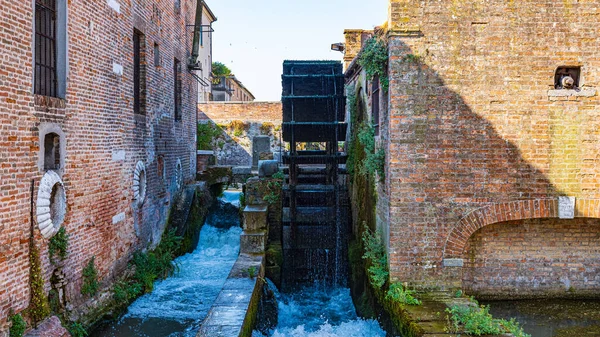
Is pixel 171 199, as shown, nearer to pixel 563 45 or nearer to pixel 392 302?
pixel 392 302

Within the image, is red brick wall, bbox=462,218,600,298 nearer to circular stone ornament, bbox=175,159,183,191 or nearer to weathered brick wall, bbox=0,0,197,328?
weathered brick wall, bbox=0,0,197,328

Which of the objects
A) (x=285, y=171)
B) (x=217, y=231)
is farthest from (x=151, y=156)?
(x=285, y=171)

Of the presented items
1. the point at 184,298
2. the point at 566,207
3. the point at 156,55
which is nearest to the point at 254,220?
the point at 184,298

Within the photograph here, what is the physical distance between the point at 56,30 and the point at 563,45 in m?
6.45

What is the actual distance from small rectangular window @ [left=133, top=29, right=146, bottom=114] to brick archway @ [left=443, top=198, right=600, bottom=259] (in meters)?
6.21

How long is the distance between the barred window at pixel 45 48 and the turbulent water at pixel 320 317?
4255 mm

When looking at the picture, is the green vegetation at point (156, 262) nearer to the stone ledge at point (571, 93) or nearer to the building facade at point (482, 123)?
the building facade at point (482, 123)

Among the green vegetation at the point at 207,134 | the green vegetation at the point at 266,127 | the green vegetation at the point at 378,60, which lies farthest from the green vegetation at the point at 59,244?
the green vegetation at the point at 266,127

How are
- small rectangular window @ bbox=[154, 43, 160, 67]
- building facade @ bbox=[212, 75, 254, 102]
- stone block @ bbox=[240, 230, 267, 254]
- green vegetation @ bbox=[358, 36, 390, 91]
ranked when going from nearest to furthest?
green vegetation @ bbox=[358, 36, 390, 91] → stone block @ bbox=[240, 230, 267, 254] → small rectangular window @ bbox=[154, 43, 160, 67] → building facade @ bbox=[212, 75, 254, 102]

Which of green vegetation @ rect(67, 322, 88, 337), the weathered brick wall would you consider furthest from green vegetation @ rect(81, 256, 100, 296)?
green vegetation @ rect(67, 322, 88, 337)

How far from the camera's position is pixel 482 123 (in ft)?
20.6

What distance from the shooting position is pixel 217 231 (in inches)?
487

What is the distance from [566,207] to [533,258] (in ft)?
2.95

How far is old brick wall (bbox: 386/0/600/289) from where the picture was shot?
6.21 m
